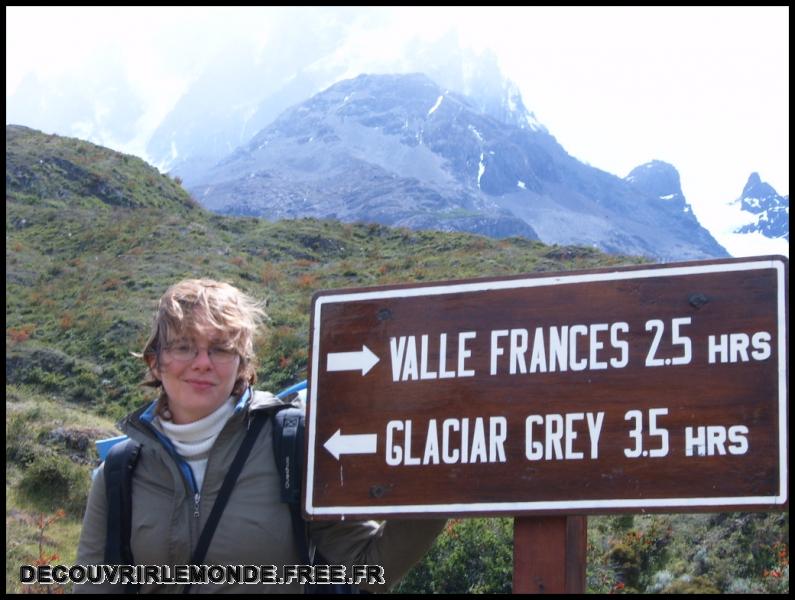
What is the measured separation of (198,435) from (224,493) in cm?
21

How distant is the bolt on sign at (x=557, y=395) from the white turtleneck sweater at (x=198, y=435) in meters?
0.25

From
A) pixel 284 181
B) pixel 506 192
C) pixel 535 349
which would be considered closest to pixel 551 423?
pixel 535 349

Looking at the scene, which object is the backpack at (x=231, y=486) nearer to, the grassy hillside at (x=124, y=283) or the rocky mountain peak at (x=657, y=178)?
the grassy hillside at (x=124, y=283)

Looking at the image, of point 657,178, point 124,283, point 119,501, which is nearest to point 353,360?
point 119,501

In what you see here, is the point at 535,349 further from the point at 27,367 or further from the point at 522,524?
the point at 27,367

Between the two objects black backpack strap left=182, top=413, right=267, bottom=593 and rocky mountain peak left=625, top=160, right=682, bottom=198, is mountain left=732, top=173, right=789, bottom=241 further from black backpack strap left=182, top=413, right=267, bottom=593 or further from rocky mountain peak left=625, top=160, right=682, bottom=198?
black backpack strap left=182, top=413, right=267, bottom=593

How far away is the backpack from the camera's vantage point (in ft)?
8.86

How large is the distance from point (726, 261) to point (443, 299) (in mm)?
722

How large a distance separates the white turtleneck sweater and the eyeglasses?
131 millimetres

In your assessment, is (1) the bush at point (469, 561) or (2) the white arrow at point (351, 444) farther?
(1) the bush at point (469, 561)

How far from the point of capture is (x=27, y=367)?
19.9 metres

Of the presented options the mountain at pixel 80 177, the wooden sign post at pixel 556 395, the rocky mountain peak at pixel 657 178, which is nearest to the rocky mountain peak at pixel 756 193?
the rocky mountain peak at pixel 657 178

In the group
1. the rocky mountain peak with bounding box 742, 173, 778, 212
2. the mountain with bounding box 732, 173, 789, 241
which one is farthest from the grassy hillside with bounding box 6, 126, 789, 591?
the rocky mountain peak with bounding box 742, 173, 778, 212

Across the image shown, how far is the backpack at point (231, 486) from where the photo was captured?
2.70 meters
